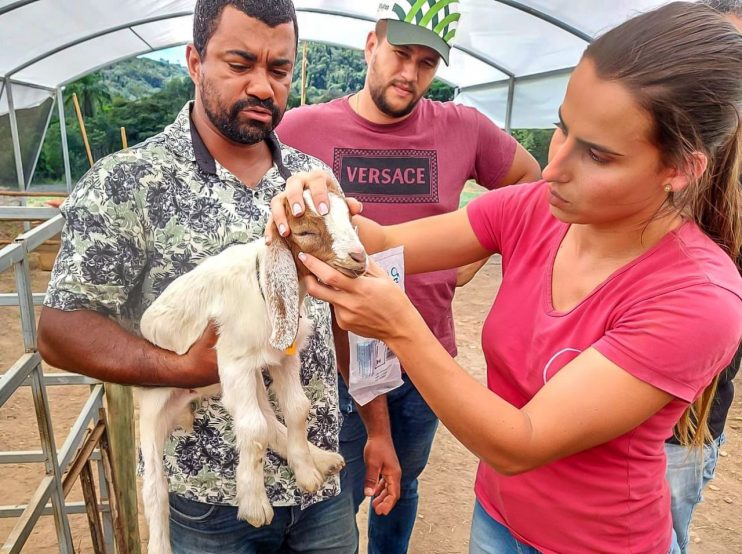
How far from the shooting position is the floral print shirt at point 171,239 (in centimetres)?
146

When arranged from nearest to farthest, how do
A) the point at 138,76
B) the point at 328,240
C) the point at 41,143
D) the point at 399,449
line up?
the point at 328,240 < the point at 399,449 < the point at 41,143 < the point at 138,76

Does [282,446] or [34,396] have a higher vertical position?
[282,446]

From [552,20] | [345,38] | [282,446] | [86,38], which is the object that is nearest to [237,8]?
[282,446]

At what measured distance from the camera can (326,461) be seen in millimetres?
1801

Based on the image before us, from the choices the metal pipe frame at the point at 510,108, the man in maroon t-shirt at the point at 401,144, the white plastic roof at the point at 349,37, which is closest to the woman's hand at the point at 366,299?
the man in maroon t-shirt at the point at 401,144

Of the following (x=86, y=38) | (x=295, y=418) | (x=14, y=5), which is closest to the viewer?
(x=295, y=418)

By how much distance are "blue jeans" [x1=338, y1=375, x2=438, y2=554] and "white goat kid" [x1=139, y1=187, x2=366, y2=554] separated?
72 centimetres

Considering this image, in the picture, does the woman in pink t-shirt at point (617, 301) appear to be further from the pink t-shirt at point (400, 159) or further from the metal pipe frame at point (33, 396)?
the metal pipe frame at point (33, 396)

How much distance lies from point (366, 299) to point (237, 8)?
2.83ft

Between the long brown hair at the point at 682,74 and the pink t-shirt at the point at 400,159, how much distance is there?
1374mm

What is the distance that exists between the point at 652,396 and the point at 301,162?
123 cm

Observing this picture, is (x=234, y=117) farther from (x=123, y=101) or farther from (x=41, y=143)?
(x=123, y=101)

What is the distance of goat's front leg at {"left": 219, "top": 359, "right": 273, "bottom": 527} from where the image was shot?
1489mm

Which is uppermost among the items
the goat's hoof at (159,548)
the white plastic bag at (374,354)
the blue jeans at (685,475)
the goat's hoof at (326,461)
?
the white plastic bag at (374,354)
